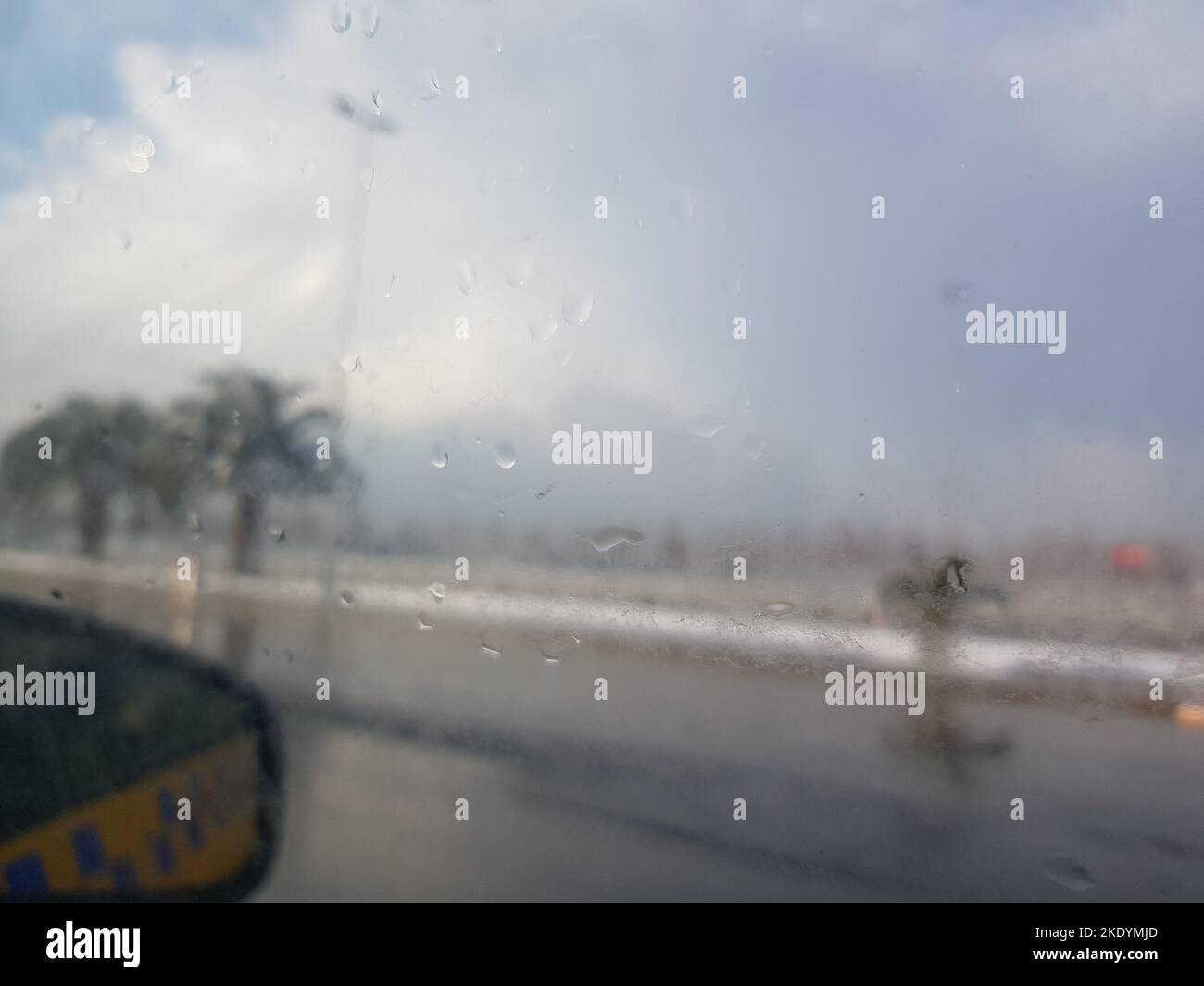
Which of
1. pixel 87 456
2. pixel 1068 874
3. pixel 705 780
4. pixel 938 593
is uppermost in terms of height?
pixel 87 456

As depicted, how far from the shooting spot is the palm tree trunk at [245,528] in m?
1.44

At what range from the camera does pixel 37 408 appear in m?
1.45

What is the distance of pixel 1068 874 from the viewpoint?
1.42 metres

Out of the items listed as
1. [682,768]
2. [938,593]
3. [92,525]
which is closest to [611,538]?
[682,768]

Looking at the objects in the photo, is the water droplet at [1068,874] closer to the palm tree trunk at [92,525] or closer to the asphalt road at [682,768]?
the asphalt road at [682,768]

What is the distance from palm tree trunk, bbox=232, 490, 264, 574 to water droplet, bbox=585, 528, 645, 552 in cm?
66

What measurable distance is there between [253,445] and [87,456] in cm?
34

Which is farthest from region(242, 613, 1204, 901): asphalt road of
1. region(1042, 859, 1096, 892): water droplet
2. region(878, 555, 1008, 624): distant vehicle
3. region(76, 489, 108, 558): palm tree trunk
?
region(76, 489, 108, 558): palm tree trunk

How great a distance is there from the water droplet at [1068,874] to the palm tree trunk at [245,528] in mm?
1681

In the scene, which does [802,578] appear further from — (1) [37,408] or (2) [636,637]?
(1) [37,408]

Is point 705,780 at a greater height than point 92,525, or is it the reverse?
point 92,525

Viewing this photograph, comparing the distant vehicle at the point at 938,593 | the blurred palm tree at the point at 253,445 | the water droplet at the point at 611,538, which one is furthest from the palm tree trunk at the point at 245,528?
the distant vehicle at the point at 938,593

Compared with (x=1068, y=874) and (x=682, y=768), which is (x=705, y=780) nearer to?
(x=682, y=768)
